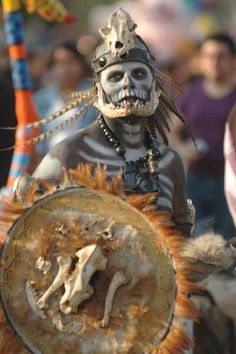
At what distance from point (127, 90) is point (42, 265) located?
0.91 meters

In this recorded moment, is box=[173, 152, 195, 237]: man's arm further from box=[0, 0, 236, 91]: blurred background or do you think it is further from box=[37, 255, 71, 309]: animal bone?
box=[0, 0, 236, 91]: blurred background

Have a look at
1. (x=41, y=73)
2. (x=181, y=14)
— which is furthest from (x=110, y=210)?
(x=181, y=14)

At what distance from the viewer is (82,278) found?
6.54 m

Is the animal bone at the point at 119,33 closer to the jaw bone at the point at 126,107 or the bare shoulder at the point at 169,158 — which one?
the jaw bone at the point at 126,107

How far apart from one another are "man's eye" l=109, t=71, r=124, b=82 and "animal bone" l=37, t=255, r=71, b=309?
0.91 m

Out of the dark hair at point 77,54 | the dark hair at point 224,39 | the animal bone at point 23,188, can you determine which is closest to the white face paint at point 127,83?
→ the animal bone at point 23,188

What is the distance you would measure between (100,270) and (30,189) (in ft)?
1.44

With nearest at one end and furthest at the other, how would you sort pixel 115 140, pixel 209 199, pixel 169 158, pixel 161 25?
1. pixel 115 140
2. pixel 169 158
3. pixel 209 199
4. pixel 161 25

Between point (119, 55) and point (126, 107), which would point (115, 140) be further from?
point (119, 55)

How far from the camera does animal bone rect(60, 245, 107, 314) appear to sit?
21.4 feet

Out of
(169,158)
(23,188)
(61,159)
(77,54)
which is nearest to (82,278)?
(23,188)

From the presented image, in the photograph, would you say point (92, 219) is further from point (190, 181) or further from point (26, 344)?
point (190, 181)

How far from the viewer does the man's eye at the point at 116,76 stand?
7.01 metres

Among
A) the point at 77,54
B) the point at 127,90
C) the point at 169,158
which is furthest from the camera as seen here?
the point at 77,54
